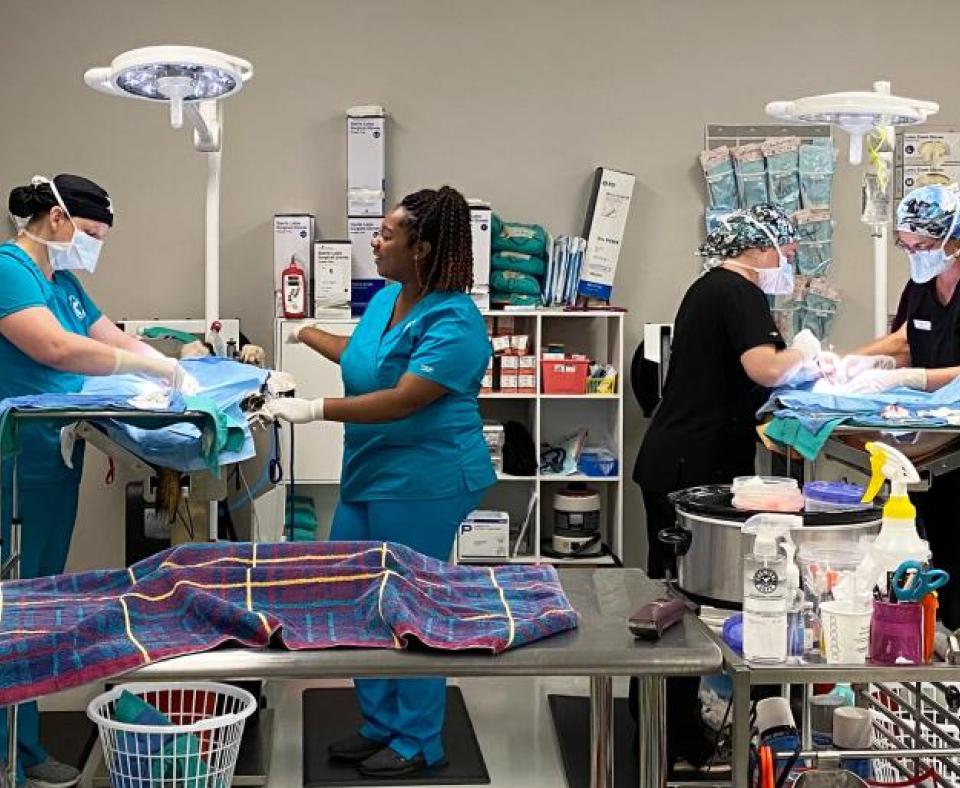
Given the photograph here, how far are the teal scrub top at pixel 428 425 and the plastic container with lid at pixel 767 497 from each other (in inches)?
42.2

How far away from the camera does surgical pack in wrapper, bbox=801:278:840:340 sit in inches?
214

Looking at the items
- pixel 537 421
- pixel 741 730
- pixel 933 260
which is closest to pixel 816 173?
pixel 537 421

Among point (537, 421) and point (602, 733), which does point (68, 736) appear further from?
point (537, 421)

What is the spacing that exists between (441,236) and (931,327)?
136 centimetres

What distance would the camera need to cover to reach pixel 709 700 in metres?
3.45

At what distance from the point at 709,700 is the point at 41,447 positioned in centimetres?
182

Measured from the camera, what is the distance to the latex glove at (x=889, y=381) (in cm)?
336

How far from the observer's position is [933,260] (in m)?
3.40

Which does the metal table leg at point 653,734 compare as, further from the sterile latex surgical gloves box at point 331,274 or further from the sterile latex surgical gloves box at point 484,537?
the sterile latex surgical gloves box at point 331,274

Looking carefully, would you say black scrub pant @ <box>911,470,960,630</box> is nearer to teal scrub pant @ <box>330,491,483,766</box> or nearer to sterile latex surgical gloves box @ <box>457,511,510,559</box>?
teal scrub pant @ <box>330,491,483,766</box>

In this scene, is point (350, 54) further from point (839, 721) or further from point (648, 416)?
point (839, 721)

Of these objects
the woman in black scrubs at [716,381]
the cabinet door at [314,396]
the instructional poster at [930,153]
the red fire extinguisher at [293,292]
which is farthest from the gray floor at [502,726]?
the instructional poster at [930,153]

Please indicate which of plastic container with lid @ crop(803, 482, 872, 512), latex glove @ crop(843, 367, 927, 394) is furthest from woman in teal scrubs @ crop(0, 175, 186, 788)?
latex glove @ crop(843, 367, 927, 394)

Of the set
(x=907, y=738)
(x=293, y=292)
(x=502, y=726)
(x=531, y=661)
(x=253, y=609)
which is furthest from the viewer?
(x=293, y=292)
